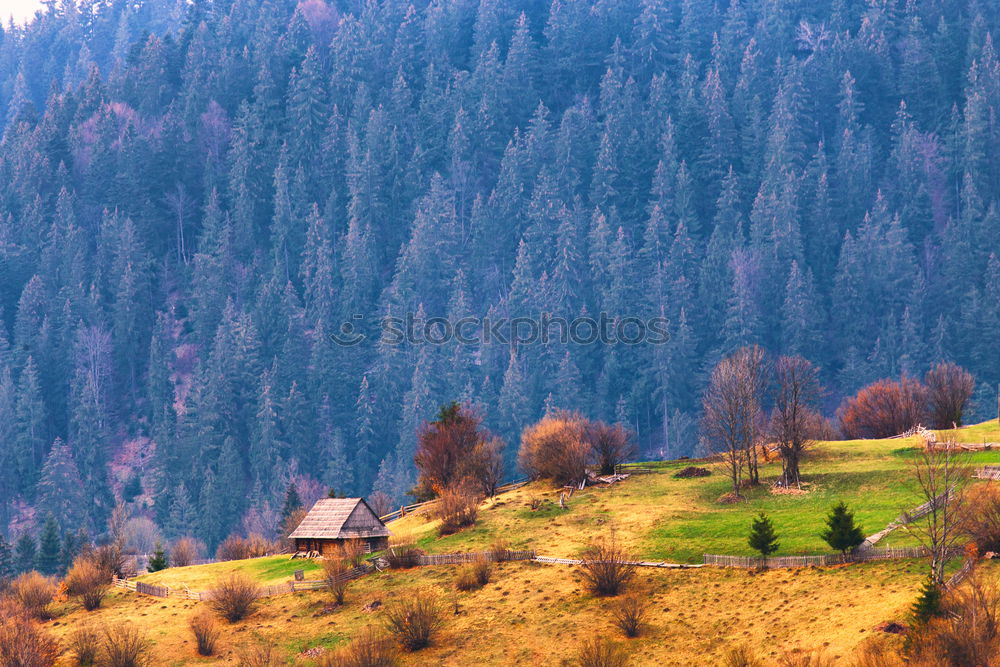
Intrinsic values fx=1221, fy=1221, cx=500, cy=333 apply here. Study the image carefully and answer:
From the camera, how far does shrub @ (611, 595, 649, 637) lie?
5150 cm

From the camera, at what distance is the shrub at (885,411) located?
287ft

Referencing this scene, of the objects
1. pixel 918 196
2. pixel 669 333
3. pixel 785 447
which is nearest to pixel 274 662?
pixel 785 447

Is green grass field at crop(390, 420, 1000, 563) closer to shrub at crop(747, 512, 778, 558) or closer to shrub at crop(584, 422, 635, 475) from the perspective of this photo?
shrub at crop(747, 512, 778, 558)

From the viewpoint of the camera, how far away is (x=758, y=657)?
45250 mm

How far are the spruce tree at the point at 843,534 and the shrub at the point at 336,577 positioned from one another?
25015mm

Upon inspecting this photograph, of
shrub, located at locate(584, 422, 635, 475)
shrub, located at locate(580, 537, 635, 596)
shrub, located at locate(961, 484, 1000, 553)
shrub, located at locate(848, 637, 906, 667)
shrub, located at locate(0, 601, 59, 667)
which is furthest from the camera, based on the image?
shrub, located at locate(584, 422, 635, 475)

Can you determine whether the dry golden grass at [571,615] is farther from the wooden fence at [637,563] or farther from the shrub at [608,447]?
the shrub at [608,447]

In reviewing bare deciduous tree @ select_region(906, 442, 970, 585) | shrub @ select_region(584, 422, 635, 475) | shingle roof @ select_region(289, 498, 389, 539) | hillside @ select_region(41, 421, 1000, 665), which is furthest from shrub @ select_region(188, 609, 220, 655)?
bare deciduous tree @ select_region(906, 442, 970, 585)

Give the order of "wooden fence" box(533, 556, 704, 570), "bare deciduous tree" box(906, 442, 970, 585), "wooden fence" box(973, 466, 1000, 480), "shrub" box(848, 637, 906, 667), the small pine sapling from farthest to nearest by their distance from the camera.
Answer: "wooden fence" box(973, 466, 1000, 480), "wooden fence" box(533, 556, 704, 570), "bare deciduous tree" box(906, 442, 970, 585), the small pine sapling, "shrub" box(848, 637, 906, 667)

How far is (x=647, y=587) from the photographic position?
5566 centimetres

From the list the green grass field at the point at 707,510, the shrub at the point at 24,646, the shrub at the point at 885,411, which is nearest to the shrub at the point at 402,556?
the green grass field at the point at 707,510

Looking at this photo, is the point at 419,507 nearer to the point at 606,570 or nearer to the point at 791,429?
the point at 791,429

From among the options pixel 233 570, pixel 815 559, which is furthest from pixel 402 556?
pixel 815 559
